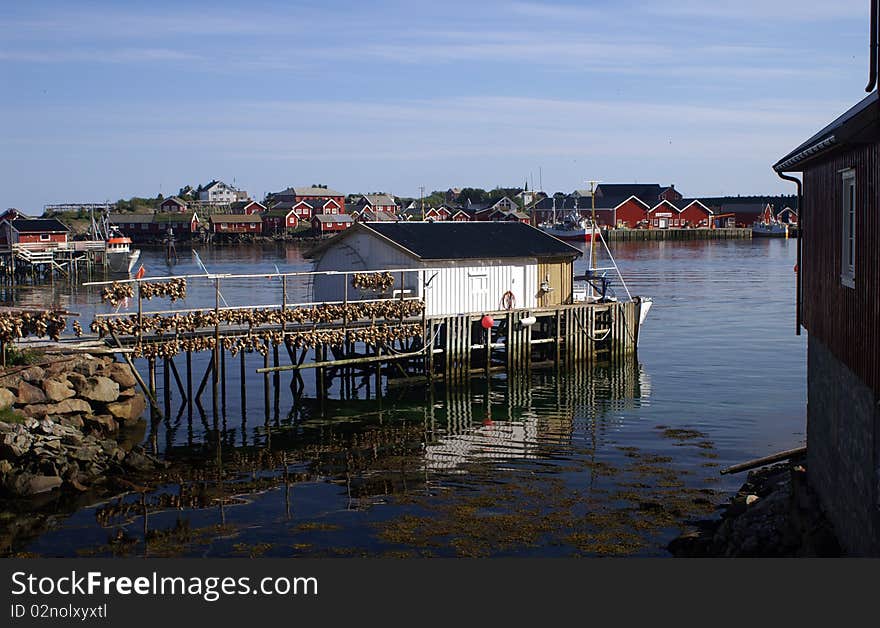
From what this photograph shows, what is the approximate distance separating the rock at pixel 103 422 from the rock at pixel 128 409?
0.25 m

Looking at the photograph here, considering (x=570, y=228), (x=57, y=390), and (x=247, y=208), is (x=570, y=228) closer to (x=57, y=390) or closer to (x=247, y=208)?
(x=247, y=208)

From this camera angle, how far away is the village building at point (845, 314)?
11.8 m

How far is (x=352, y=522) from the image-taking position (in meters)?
18.8

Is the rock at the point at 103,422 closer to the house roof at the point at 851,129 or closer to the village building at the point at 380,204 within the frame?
the house roof at the point at 851,129

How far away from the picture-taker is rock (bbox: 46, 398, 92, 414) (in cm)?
2290

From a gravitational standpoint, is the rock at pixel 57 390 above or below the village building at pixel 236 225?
below

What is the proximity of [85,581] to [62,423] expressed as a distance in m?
10.7

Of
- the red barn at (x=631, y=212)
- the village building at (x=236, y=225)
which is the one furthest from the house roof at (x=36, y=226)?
the red barn at (x=631, y=212)

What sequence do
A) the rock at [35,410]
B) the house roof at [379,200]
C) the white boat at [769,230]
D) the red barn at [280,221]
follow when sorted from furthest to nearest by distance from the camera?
1. the house roof at [379,200]
2. the white boat at [769,230]
3. the red barn at [280,221]
4. the rock at [35,410]

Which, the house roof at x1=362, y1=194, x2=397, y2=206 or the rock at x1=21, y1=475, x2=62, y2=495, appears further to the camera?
the house roof at x1=362, y1=194, x2=397, y2=206

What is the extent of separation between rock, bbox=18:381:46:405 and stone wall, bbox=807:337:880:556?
1563cm

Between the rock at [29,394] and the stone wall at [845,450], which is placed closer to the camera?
the stone wall at [845,450]

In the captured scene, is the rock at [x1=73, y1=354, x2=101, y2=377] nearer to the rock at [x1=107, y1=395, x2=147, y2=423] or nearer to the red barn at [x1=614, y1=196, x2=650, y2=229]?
the rock at [x1=107, y1=395, x2=147, y2=423]

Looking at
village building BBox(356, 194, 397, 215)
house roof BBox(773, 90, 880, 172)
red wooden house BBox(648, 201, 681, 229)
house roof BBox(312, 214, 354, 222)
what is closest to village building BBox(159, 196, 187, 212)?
house roof BBox(312, 214, 354, 222)
